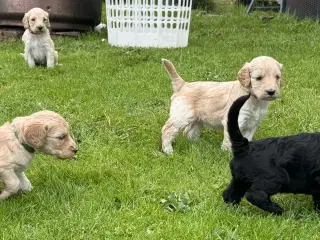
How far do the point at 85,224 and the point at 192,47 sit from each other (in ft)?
29.1

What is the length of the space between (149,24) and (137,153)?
740cm

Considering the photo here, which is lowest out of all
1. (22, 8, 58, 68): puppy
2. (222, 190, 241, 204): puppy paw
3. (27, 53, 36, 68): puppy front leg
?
(27, 53, 36, 68): puppy front leg

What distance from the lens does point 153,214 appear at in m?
4.27

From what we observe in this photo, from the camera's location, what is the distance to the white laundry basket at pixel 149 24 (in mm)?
12633

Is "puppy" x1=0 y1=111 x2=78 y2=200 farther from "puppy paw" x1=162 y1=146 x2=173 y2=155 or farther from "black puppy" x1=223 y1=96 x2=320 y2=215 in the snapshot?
"black puppy" x1=223 y1=96 x2=320 y2=215

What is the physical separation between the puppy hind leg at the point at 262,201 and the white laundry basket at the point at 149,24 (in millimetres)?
8953

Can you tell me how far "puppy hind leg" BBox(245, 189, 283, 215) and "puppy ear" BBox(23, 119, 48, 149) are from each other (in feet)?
5.76

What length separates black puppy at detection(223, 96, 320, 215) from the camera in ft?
13.3

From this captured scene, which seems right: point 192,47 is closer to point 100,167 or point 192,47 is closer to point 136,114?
point 136,114

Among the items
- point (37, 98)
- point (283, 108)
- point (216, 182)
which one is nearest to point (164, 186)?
point (216, 182)

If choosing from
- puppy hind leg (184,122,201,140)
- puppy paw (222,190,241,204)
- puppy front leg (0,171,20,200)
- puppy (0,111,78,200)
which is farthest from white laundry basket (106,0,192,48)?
puppy paw (222,190,241,204)

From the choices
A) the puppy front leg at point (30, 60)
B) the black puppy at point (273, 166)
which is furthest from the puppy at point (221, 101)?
the puppy front leg at point (30, 60)

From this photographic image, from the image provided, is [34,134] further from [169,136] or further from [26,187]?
[169,136]

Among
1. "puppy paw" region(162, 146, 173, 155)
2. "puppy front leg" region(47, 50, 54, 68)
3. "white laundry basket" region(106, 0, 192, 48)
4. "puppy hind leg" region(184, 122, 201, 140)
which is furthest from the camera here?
"white laundry basket" region(106, 0, 192, 48)
